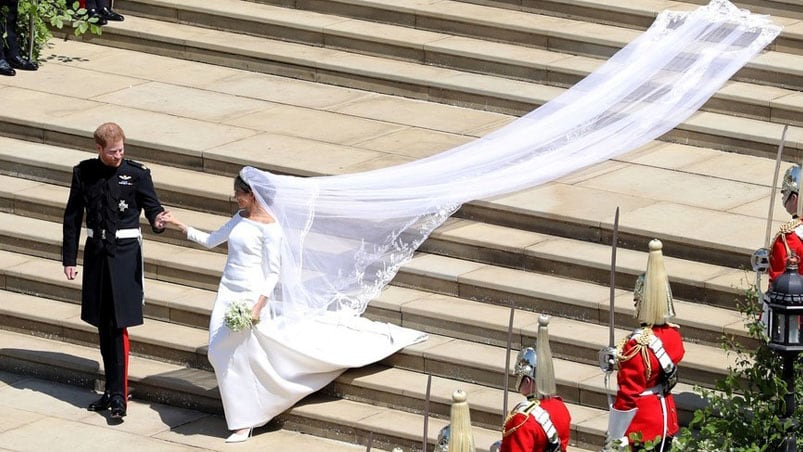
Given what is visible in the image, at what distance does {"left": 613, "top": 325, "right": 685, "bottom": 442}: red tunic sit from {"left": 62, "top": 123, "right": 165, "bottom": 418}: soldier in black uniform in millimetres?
3277

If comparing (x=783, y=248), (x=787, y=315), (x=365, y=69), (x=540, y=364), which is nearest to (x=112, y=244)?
(x=540, y=364)

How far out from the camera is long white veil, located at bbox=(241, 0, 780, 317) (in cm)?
1164

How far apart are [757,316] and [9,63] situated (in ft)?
27.2

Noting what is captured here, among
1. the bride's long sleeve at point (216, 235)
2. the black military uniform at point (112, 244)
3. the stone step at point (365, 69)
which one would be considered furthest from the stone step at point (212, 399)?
the stone step at point (365, 69)

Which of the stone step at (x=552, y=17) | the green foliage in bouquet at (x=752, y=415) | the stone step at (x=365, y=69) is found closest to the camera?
the green foliage in bouquet at (x=752, y=415)

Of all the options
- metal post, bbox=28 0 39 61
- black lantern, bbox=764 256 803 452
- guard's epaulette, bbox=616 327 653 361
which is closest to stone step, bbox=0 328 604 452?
guard's epaulette, bbox=616 327 653 361

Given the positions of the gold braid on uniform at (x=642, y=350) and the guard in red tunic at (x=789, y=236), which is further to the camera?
the guard in red tunic at (x=789, y=236)

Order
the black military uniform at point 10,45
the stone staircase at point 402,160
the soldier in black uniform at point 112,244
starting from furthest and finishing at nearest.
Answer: the black military uniform at point 10,45, the stone staircase at point 402,160, the soldier in black uniform at point 112,244

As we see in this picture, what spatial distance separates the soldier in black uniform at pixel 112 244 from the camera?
37.7ft

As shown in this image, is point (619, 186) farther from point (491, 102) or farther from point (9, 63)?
point (9, 63)

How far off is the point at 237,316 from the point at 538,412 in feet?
9.24

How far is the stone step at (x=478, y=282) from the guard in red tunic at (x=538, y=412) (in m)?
Answer: 2.84

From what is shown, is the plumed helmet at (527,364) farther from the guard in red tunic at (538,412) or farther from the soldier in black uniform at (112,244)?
the soldier in black uniform at (112,244)

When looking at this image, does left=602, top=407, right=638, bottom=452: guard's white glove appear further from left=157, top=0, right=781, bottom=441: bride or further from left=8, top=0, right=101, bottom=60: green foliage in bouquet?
left=8, top=0, right=101, bottom=60: green foliage in bouquet
